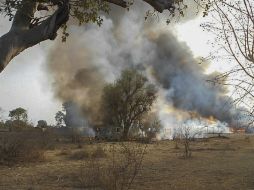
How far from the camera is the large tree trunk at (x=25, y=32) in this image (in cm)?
774

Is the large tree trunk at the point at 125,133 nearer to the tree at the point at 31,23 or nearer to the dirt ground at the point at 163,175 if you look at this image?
the dirt ground at the point at 163,175

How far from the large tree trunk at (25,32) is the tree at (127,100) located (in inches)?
1537

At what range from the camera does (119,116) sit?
4866 cm

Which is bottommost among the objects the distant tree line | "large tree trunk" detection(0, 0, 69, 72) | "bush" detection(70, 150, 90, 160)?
"bush" detection(70, 150, 90, 160)

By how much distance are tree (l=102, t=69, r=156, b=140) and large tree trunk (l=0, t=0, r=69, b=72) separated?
128ft

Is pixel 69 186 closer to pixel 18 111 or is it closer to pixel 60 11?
pixel 60 11

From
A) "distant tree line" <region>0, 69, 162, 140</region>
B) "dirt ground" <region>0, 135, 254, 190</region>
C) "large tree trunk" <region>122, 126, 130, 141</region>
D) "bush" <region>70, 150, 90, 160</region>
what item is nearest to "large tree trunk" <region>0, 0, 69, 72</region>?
"dirt ground" <region>0, 135, 254, 190</region>

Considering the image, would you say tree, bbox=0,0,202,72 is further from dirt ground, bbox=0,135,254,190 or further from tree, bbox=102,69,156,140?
tree, bbox=102,69,156,140

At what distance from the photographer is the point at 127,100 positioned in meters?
48.9

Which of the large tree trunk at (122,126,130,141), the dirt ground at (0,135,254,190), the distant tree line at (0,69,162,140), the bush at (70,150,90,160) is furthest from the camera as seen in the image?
the distant tree line at (0,69,162,140)

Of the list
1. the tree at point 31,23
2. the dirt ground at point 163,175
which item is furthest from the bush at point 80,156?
the tree at point 31,23

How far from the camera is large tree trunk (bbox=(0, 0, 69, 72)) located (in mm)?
7738

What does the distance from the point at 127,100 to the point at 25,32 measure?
134 feet

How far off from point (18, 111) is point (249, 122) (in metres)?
62.0
